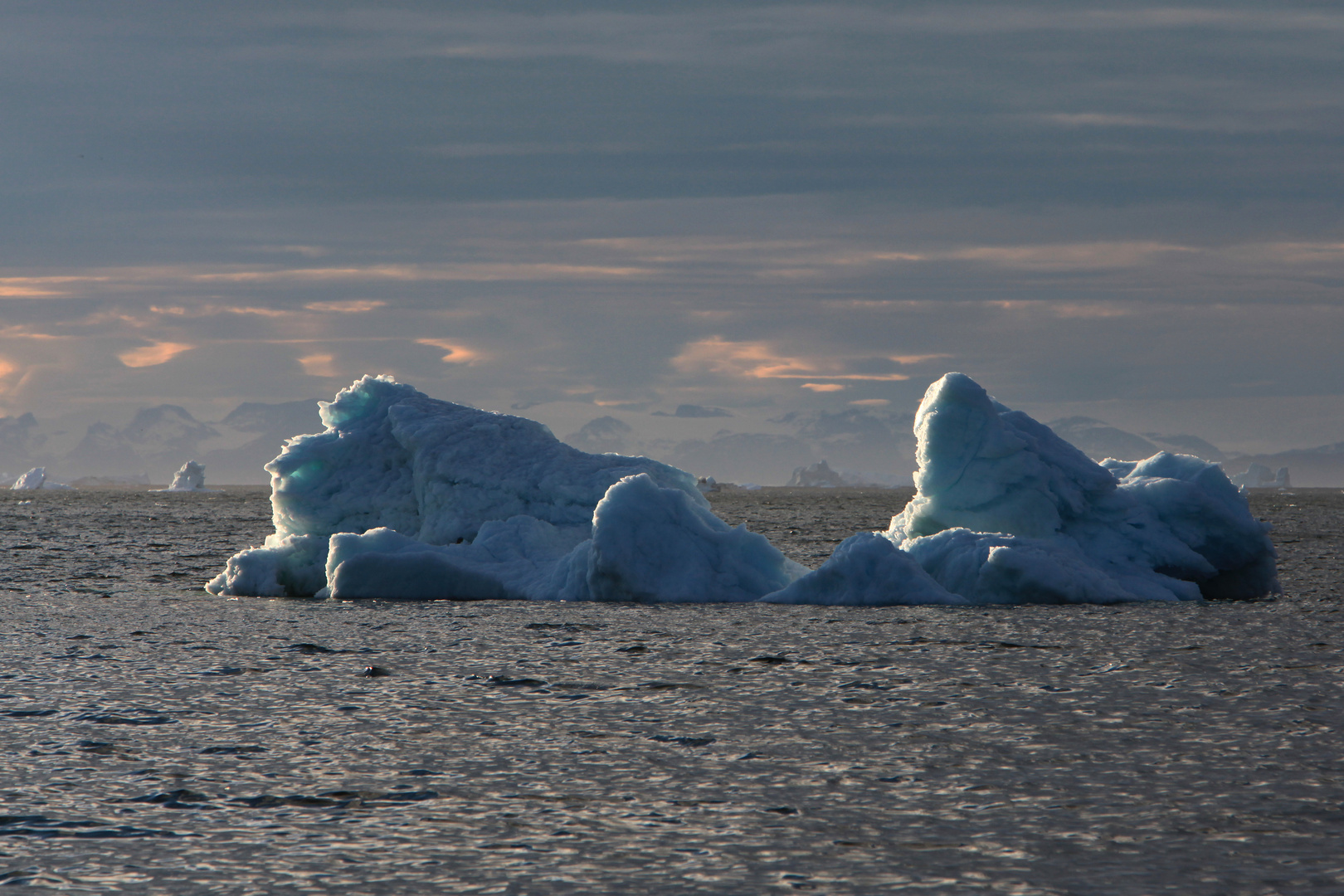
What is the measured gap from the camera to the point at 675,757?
866 centimetres

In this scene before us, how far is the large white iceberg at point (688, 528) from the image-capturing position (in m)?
19.3

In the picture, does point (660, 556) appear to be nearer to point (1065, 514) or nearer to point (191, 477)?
point (1065, 514)

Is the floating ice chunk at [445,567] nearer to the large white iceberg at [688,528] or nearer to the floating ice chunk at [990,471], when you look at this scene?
the large white iceberg at [688,528]

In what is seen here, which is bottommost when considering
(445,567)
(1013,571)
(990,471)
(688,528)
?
(1013,571)

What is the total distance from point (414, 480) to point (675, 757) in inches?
563

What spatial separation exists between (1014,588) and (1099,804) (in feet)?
38.9

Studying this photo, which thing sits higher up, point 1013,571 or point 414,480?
point 414,480

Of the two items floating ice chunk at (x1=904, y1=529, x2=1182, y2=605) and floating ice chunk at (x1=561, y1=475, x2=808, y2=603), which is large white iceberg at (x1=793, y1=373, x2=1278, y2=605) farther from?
floating ice chunk at (x1=561, y1=475, x2=808, y2=603)

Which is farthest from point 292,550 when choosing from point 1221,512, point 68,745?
point 1221,512

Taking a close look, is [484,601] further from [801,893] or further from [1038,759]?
[801,893]

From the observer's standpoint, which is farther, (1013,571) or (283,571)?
(283,571)

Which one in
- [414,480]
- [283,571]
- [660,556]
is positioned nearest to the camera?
[660,556]

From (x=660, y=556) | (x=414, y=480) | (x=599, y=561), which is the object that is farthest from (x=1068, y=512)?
(x=414, y=480)

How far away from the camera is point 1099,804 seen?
7.43 metres
